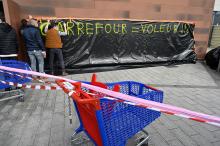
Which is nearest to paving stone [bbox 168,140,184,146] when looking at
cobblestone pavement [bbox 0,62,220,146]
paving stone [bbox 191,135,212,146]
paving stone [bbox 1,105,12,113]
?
cobblestone pavement [bbox 0,62,220,146]

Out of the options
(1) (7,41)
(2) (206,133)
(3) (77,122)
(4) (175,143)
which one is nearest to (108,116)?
(4) (175,143)

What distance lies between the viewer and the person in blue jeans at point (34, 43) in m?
4.88

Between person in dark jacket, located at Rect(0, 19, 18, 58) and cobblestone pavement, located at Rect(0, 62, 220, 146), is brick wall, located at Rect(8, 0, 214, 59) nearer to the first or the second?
person in dark jacket, located at Rect(0, 19, 18, 58)

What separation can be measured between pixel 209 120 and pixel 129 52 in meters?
5.47

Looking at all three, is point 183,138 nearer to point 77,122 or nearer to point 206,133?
point 206,133

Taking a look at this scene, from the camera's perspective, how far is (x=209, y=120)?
4.71 feet

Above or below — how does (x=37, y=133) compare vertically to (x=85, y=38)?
below

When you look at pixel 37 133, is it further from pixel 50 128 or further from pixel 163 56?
pixel 163 56

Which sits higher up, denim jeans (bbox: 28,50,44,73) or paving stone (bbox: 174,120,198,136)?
denim jeans (bbox: 28,50,44,73)

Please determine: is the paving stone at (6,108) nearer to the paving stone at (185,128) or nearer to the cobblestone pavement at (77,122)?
the cobblestone pavement at (77,122)

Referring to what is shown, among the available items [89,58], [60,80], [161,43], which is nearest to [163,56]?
[161,43]

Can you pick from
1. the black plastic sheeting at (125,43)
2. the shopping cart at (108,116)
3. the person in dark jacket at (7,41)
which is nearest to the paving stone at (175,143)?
the shopping cart at (108,116)

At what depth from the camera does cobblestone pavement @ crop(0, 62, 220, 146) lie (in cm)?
253

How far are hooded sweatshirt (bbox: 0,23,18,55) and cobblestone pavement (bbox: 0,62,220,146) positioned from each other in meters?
1.18
